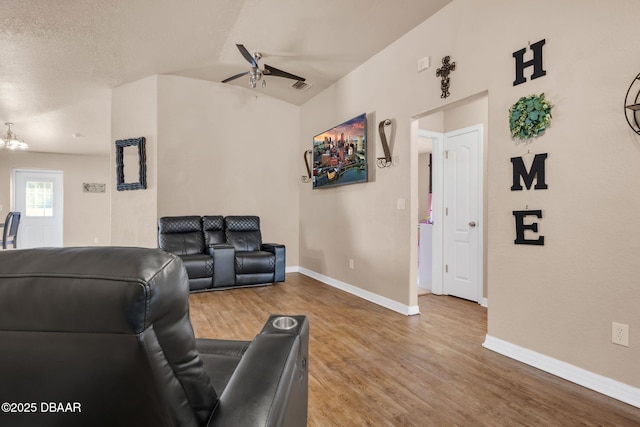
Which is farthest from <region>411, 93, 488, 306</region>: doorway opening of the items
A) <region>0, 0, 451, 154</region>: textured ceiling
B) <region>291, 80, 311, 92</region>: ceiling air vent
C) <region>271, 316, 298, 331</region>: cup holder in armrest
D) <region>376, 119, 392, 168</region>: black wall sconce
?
<region>271, 316, 298, 331</region>: cup holder in armrest

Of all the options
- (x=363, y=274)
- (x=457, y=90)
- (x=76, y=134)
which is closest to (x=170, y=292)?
(x=457, y=90)

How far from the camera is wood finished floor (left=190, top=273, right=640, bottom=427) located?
1.76 m

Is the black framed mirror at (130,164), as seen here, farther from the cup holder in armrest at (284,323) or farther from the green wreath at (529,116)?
the green wreath at (529,116)

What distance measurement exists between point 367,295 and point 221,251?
199 centimetres

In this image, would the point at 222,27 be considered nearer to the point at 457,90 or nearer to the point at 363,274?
the point at 457,90

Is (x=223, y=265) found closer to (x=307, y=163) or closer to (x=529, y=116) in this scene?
(x=307, y=163)

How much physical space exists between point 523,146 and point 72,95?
6005 millimetres

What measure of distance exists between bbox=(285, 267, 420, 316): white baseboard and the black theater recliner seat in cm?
68

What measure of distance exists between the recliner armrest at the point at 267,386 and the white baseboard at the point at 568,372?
6.13ft

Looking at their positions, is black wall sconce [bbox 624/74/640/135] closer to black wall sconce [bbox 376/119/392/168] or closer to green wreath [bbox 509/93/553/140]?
green wreath [bbox 509/93/553/140]

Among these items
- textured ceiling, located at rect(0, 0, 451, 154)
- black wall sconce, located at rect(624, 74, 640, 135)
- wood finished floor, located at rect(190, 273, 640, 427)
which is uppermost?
textured ceiling, located at rect(0, 0, 451, 154)

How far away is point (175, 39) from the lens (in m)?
3.89

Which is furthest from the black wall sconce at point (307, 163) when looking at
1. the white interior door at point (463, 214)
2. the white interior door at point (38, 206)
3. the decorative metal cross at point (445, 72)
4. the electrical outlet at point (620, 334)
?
the white interior door at point (38, 206)

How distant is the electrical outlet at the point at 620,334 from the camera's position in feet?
6.29
